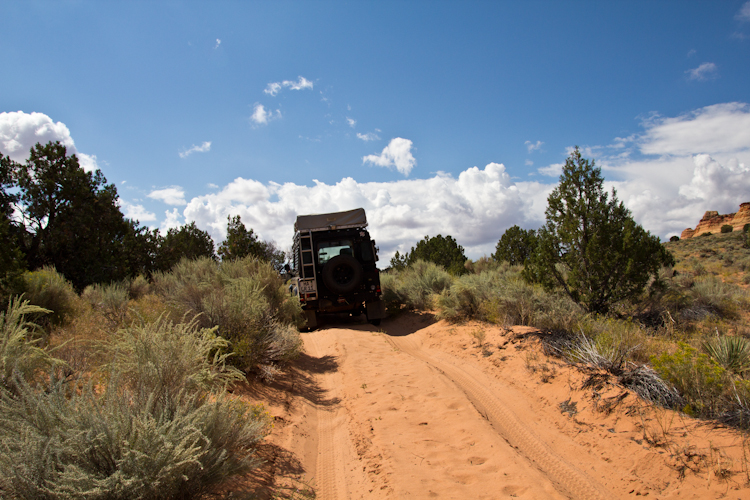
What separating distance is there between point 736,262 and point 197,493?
94.5 feet

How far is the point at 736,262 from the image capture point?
21.3 meters

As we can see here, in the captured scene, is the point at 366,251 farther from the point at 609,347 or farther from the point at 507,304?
the point at 609,347

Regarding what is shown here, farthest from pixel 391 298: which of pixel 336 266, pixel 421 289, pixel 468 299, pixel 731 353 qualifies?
pixel 731 353

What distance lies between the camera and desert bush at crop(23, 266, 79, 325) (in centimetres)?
698

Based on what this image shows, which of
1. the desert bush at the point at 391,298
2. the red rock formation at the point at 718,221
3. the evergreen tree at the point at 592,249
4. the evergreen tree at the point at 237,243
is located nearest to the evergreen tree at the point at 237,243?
the evergreen tree at the point at 237,243

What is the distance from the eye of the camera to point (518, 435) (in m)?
4.32

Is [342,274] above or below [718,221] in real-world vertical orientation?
below

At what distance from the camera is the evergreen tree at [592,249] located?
7906mm

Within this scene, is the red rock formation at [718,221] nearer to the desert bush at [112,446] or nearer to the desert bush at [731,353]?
the desert bush at [731,353]

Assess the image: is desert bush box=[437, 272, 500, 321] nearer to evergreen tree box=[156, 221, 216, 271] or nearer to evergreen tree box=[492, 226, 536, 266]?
evergreen tree box=[492, 226, 536, 266]

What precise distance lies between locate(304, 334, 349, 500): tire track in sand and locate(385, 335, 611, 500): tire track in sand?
184cm

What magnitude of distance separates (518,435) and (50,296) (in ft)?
28.9

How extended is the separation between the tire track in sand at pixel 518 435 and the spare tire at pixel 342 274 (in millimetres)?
4398

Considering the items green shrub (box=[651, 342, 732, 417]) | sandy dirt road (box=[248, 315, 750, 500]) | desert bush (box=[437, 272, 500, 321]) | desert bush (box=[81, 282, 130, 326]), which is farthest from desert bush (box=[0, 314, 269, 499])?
desert bush (box=[437, 272, 500, 321])
